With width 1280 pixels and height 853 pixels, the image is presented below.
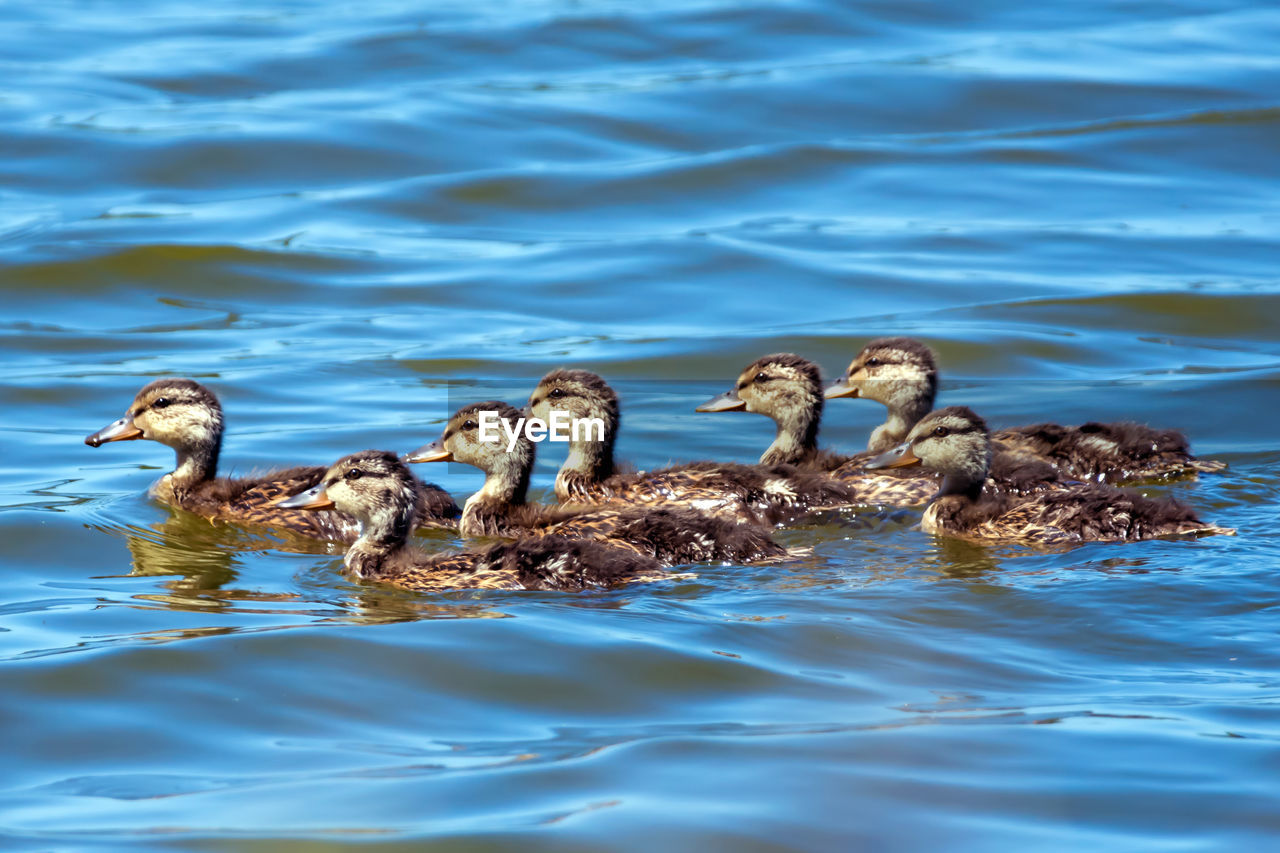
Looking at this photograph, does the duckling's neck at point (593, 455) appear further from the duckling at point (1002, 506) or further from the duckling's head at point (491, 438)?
the duckling at point (1002, 506)

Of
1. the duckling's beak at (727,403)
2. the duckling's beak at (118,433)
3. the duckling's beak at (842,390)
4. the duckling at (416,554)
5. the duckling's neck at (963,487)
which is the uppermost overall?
the duckling's beak at (842,390)

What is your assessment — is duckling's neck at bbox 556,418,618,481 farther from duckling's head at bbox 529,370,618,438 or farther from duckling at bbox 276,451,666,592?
duckling at bbox 276,451,666,592

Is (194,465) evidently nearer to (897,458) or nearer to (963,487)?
(897,458)

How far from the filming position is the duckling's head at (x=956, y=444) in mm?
8523

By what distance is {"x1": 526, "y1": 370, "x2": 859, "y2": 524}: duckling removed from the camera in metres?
8.72

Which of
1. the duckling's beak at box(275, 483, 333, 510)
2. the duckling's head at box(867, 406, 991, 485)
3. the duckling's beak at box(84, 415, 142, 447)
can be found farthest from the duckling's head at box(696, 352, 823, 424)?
the duckling's beak at box(84, 415, 142, 447)

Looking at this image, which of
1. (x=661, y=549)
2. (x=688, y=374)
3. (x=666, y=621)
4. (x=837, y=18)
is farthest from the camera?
(x=837, y=18)

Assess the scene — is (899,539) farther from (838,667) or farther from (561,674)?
(561,674)

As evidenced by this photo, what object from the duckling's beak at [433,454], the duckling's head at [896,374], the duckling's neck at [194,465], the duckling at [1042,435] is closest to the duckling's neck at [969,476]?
the duckling at [1042,435]

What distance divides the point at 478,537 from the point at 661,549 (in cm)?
130

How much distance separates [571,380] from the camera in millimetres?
9312

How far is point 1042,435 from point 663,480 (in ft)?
7.29

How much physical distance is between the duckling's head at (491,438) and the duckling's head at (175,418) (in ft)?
4.33

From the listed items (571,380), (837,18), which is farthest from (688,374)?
(837,18)
